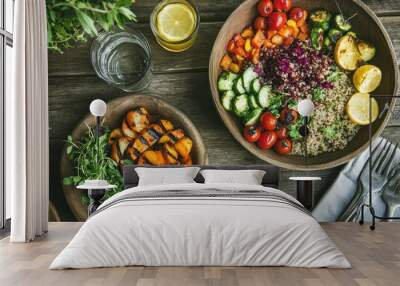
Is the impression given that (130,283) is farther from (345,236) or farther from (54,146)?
(54,146)

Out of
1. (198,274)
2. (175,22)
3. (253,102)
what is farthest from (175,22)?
(198,274)

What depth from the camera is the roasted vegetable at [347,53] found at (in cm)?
641

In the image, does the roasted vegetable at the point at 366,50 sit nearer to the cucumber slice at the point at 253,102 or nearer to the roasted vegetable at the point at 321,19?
the roasted vegetable at the point at 321,19

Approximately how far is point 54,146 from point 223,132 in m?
1.90

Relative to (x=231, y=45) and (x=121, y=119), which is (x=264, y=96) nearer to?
(x=231, y=45)

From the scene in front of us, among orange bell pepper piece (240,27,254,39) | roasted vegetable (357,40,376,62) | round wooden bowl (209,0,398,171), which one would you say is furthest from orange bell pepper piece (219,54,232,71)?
roasted vegetable (357,40,376,62)

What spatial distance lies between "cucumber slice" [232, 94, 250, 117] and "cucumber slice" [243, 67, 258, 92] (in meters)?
0.11

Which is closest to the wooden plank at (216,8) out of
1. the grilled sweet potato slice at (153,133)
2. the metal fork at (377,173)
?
the grilled sweet potato slice at (153,133)

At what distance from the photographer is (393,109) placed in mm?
6500

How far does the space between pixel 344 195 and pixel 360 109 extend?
3.17 ft

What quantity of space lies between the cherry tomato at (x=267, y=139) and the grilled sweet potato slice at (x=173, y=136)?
86 centimetres

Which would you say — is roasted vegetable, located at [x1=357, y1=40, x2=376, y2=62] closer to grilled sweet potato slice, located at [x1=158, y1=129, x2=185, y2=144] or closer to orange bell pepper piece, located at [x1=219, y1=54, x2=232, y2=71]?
orange bell pepper piece, located at [x1=219, y1=54, x2=232, y2=71]

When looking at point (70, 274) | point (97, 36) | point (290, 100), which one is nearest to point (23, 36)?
point (97, 36)

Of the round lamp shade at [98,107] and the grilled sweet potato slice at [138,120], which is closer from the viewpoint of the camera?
the round lamp shade at [98,107]
